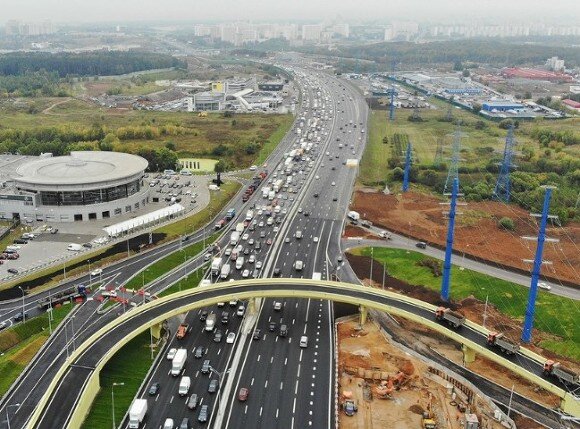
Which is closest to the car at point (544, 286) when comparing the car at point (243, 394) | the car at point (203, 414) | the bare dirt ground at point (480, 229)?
the bare dirt ground at point (480, 229)

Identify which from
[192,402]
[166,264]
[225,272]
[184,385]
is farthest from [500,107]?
[192,402]

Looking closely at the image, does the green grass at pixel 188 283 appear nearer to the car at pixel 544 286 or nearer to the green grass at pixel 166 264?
the green grass at pixel 166 264

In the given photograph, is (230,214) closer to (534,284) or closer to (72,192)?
(72,192)

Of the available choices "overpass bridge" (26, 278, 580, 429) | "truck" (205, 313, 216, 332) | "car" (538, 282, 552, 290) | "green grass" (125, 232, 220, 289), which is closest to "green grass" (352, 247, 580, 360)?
"car" (538, 282, 552, 290)

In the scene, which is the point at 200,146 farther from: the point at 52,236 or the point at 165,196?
the point at 52,236

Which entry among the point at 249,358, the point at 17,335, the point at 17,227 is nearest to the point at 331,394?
the point at 249,358
